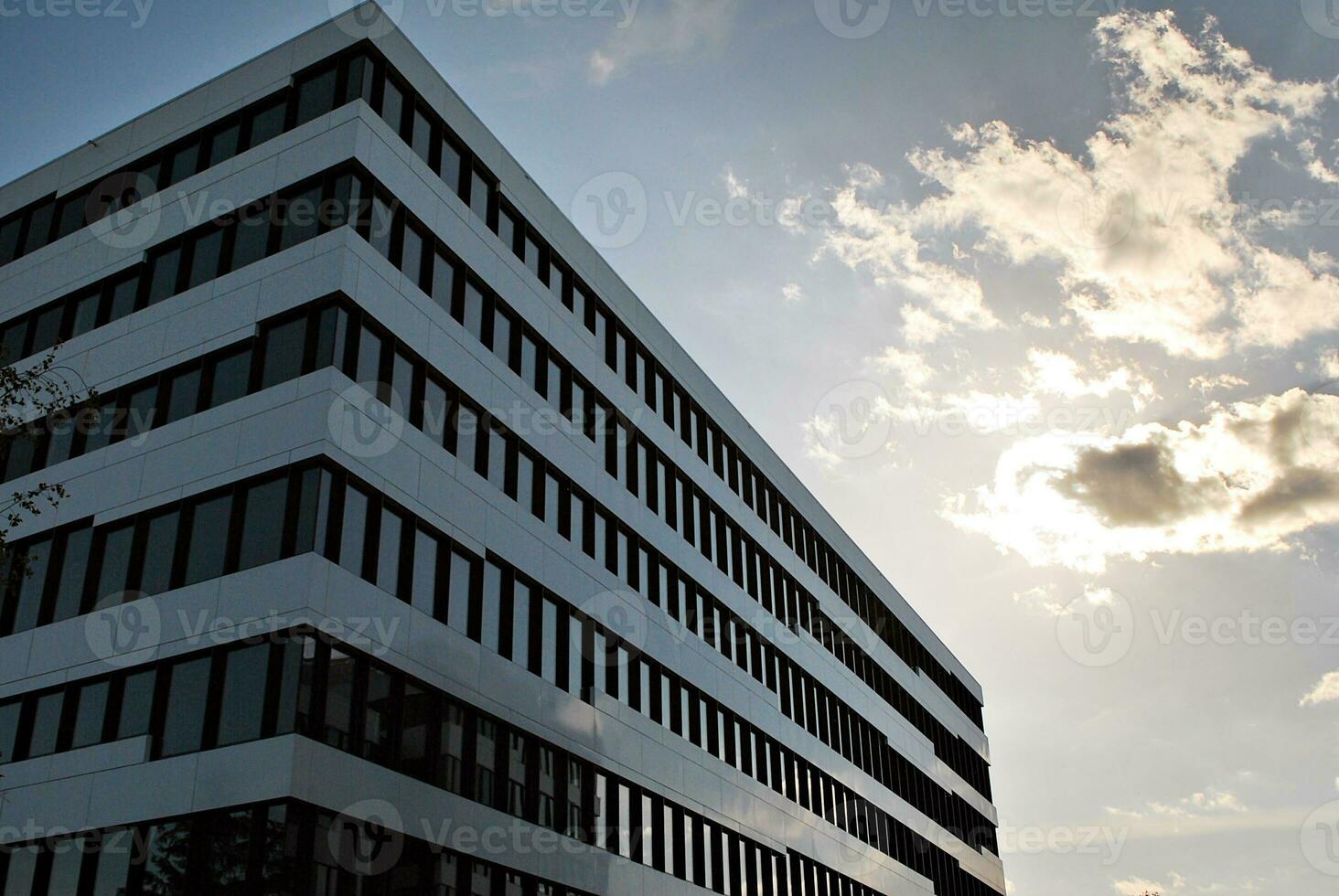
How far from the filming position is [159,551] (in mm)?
27609

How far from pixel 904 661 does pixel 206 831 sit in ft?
162

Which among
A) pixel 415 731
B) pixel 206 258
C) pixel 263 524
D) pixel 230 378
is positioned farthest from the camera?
pixel 206 258

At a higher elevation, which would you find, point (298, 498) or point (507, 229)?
point (507, 229)

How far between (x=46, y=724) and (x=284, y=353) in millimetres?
9495

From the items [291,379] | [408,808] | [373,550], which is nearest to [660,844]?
[408,808]

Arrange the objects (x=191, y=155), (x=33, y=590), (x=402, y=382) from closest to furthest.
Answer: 1. (x=402, y=382)
2. (x=33, y=590)
3. (x=191, y=155)

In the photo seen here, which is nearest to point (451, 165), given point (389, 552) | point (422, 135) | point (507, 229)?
point (422, 135)

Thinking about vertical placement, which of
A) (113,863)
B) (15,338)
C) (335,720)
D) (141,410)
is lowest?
(113,863)

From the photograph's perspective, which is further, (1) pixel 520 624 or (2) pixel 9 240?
(2) pixel 9 240

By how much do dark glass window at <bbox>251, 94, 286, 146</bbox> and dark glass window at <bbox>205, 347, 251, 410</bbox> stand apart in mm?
6177

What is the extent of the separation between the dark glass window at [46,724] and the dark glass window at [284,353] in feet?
26.8

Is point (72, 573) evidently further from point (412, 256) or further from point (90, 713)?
A: point (412, 256)

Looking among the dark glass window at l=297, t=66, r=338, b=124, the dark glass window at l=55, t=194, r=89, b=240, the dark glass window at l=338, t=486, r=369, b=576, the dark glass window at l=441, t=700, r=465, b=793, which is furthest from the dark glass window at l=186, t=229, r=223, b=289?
the dark glass window at l=441, t=700, r=465, b=793

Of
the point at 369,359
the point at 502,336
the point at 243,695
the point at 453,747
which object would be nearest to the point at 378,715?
the point at 453,747
